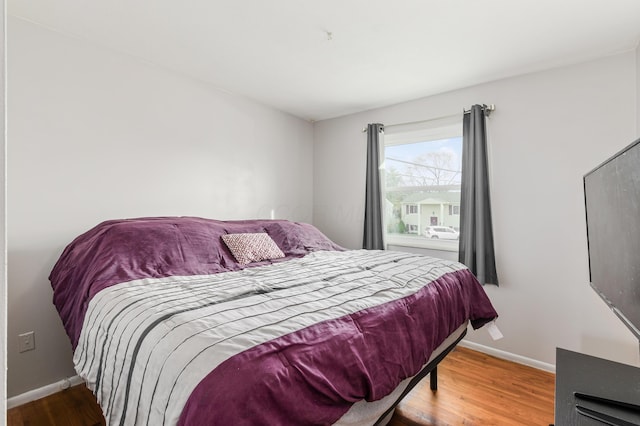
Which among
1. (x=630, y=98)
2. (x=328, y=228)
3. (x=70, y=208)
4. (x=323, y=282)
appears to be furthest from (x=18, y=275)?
(x=630, y=98)

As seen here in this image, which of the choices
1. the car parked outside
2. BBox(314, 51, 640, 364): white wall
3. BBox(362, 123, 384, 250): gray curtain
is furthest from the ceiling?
the car parked outside

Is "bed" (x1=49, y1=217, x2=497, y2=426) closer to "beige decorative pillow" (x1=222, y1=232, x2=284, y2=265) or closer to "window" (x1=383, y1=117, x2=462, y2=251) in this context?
"beige decorative pillow" (x1=222, y1=232, x2=284, y2=265)

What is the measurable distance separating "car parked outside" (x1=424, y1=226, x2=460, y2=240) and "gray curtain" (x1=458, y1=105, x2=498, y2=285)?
0.25 meters

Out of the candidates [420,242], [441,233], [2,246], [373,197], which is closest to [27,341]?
[2,246]

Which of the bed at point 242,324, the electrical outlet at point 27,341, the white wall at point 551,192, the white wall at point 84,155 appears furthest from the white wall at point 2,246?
the white wall at point 551,192

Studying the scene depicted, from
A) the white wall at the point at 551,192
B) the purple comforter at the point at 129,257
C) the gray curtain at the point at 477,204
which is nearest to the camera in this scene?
the purple comforter at the point at 129,257

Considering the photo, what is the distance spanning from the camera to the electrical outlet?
6.41 ft

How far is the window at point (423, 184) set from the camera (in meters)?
3.13

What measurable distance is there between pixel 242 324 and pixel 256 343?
0.45ft

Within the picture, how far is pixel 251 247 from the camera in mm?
2375

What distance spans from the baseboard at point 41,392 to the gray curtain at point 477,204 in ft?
10.5

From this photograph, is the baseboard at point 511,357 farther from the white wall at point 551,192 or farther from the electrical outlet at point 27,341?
the electrical outlet at point 27,341

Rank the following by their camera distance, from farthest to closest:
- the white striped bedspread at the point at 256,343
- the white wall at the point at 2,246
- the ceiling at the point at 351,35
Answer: the ceiling at the point at 351,35
the white striped bedspread at the point at 256,343
the white wall at the point at 2,246

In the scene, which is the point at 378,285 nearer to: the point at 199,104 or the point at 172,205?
the point at 172,205
